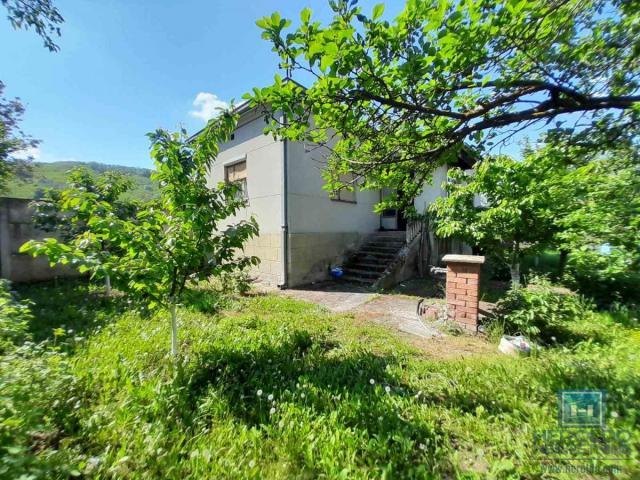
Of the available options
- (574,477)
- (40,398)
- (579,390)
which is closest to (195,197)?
(40,398)

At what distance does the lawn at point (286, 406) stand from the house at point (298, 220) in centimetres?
373

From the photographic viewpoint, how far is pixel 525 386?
2.39 metres

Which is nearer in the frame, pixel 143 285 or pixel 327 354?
pixel 143 285

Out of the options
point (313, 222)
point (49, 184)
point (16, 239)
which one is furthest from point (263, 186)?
point (49, 184)

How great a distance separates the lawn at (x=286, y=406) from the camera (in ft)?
5.24

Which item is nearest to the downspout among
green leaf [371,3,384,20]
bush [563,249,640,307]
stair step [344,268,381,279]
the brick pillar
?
stair step [344,268,381,279]

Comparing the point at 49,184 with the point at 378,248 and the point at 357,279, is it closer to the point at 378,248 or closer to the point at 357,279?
the point at 357,279

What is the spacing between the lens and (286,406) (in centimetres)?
214

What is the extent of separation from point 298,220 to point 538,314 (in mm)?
5397

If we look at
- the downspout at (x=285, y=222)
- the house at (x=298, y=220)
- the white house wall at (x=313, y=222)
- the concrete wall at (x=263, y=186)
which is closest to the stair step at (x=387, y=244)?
the house at (x=298, y=220)

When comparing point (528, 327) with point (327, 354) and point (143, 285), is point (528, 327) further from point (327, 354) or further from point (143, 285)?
point (143, 285)

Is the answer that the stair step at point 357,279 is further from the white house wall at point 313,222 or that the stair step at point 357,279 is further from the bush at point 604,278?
the bush at point 604,278

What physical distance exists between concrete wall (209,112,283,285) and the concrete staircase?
8.13 feet

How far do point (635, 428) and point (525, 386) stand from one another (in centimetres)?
68
